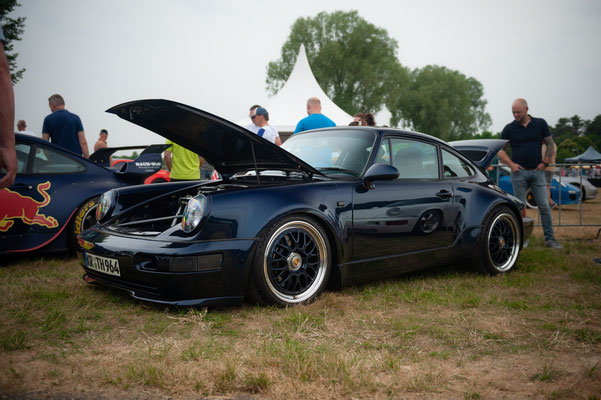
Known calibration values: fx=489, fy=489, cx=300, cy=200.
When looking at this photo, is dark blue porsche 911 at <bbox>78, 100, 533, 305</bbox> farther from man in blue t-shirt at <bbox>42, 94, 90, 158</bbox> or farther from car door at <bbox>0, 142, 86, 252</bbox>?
man in blue t-shirt at <bbox>42, 94, 90, 158</bbox>

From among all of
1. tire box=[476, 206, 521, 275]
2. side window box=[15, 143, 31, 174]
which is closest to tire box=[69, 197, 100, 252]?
side window box=[15, 143, 31, 174]

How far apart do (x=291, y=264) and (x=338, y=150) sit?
119 cm

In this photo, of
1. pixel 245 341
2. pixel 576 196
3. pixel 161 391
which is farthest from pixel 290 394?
pixel 576 196

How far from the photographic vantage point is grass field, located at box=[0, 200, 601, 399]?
6.89ft

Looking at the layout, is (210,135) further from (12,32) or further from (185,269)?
(12,32)

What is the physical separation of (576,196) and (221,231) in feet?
36.5

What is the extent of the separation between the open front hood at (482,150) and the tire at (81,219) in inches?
158

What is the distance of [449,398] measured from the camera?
2035 mm

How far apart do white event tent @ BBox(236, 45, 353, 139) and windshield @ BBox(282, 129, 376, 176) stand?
13.5 meters

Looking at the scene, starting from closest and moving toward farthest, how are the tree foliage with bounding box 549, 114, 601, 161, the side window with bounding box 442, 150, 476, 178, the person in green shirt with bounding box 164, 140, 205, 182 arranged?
1. the side window with bounding box 442, 150, 476, 178
2. the person in green shirt with bounding box 164, 140, 205, 182
3. the tree foliage with bounding box 549, 114, 601, 161

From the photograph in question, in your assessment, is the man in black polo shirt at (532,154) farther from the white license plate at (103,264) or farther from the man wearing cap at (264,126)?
the white license plate at (103,264)

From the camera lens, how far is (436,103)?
5506cm

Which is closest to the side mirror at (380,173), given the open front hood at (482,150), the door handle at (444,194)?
the door handle at (444,194)

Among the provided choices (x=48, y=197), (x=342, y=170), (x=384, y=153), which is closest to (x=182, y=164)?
(x=48, y=197)
